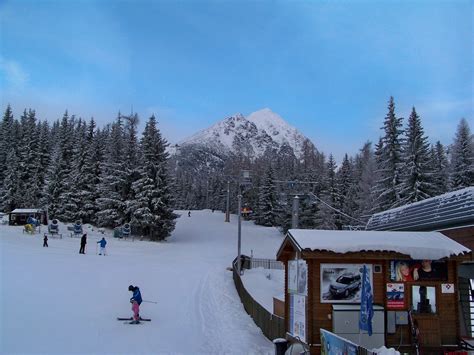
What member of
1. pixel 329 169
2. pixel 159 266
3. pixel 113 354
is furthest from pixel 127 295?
pixel 329 169

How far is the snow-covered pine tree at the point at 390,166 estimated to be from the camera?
4084 centimetres

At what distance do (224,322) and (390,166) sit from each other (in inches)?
1079

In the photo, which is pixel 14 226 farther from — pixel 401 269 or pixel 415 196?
pixel 401 269

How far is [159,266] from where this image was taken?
32.9 m

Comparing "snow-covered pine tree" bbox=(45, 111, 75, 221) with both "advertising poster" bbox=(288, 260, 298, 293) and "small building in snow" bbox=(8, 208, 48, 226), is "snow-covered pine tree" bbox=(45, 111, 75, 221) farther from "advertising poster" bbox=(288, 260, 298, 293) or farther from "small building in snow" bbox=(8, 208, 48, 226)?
"advertising poster" bbox=(288, 260, 298, 293)

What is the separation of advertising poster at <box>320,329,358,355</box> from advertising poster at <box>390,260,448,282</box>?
3.68 meters

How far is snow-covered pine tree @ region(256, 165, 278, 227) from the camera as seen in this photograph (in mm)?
78188

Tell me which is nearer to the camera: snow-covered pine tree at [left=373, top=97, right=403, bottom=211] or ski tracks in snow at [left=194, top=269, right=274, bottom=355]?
ski tracks in snow at [left=194, top=269, right=274, bottom=355]

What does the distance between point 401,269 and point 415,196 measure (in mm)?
25975

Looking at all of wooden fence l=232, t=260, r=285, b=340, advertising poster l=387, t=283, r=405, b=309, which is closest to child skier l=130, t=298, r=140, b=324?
wooden fence l=232, t=260, r=285, b=340

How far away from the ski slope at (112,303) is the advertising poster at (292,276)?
89.4 inches

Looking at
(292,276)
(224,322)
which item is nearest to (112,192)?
(224,322)

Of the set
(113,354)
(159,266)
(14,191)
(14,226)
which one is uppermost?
(14,191)

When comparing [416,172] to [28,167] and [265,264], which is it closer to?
[265,264]
